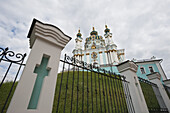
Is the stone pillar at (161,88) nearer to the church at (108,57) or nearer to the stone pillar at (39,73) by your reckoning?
the stone pillar at (39,73)

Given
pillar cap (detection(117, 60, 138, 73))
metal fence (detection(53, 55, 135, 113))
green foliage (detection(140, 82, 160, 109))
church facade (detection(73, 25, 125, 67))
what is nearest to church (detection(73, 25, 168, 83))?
church facade (detection(73, 25, 125, 67))

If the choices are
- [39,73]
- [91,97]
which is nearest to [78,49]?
[91,97]

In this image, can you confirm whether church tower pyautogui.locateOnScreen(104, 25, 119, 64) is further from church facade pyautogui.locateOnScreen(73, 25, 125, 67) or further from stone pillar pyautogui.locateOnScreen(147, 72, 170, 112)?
stone pillar pyautogui.locateOnScreen(147, 72, 170, 112)

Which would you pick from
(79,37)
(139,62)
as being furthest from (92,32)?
(139,62)

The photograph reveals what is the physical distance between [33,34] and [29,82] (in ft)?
3.24

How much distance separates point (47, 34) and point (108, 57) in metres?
25.4

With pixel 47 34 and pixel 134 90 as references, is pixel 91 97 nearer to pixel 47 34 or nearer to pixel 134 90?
pixel 134 90

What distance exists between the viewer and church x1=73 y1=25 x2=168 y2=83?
20188 mm

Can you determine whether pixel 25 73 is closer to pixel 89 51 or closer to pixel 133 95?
pixel 133 95

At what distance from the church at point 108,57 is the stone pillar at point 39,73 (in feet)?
61.0

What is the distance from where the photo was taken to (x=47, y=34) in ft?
6.20

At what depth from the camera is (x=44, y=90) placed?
1.54 m

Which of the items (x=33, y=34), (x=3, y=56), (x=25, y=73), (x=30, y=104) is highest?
(x=33, y=34)

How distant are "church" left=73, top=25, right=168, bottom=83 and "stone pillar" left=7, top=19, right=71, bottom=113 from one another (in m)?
18.6
